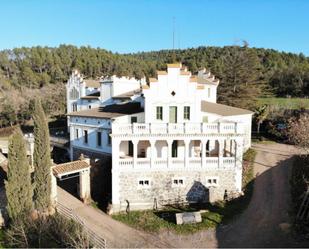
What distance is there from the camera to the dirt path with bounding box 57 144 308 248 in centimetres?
1825

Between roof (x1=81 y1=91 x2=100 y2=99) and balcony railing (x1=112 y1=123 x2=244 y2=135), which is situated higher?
roof (x1=81 y1=91 x2=100 y2=99)

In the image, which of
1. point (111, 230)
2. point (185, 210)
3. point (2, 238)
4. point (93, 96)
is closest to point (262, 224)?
point (185, 210)

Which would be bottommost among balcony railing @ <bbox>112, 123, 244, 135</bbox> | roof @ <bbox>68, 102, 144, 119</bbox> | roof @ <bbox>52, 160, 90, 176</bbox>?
roof @ <bbox>52, 160, 90, 176</bbox>

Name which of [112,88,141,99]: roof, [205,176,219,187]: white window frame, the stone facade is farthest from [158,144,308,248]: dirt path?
[112,88,141,99]: roof

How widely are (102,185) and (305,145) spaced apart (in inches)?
719

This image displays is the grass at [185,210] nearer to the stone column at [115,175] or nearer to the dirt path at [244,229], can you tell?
the dirt path at [244,229]

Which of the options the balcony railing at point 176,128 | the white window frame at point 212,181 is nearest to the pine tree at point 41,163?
the balcony railing at point 176,128

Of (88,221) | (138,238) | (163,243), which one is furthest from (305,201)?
(88,221)

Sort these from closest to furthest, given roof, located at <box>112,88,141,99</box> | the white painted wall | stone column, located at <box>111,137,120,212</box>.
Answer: stone column, located at <box>111,137,120,212</box>, the white painted wall, roof, located at <box>112,88,141,99</box>

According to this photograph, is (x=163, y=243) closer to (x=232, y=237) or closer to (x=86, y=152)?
(x=232, y=237)

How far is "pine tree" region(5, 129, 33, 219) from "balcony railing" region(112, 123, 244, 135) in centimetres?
690

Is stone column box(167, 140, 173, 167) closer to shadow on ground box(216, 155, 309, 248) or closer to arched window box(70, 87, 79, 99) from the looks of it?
shadow on ground box(216, 155, 309, 248)

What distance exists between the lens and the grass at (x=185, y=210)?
2061 centimetres

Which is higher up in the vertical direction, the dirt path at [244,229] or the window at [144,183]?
the window at [144,183]
